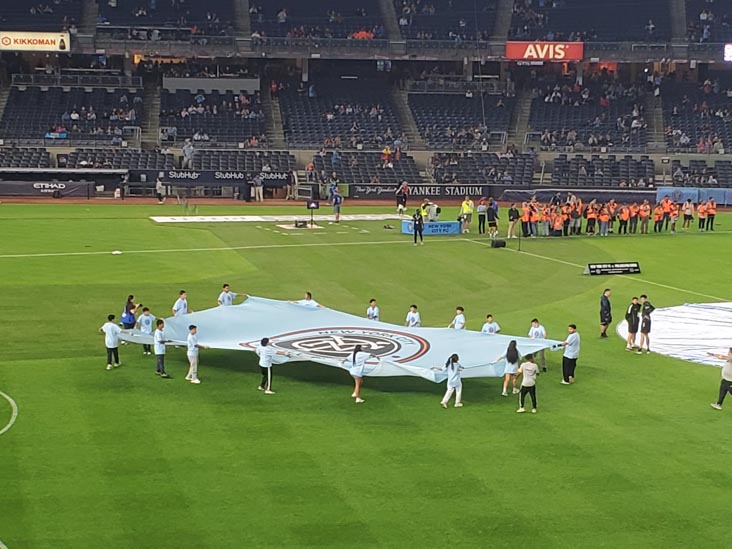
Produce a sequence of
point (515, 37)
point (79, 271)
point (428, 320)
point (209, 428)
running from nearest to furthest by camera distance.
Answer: point (209, 428)
point (428, 320)
point (79, 271)
point (515, 37)

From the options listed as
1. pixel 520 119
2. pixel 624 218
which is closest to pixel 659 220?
pixel 624 218

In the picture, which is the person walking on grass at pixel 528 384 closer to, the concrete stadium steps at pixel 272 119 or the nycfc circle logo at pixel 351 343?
the nycfc circle logo at pixel 351 343

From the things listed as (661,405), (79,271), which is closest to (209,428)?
(661,405)

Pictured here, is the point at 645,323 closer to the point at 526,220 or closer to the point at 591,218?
the point at 526,220

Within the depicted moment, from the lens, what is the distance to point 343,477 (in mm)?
18750

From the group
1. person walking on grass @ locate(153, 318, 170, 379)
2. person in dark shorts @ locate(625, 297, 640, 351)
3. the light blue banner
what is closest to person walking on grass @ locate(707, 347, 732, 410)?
person in dark shorts @ locate(625, 297, 640, 351)

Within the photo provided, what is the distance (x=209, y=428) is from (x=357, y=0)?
6821cm

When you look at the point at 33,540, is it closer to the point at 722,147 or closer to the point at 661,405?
the point at 661,405

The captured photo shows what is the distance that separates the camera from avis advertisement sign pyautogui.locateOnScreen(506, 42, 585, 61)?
3103 inches

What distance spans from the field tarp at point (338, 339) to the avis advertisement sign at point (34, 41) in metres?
51.5

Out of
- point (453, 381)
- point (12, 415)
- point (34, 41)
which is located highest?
point (34, 41)

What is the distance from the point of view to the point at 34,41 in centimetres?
7344

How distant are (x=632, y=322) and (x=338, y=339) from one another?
8248 millimetres

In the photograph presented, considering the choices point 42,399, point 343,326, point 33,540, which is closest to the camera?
point 33,540
